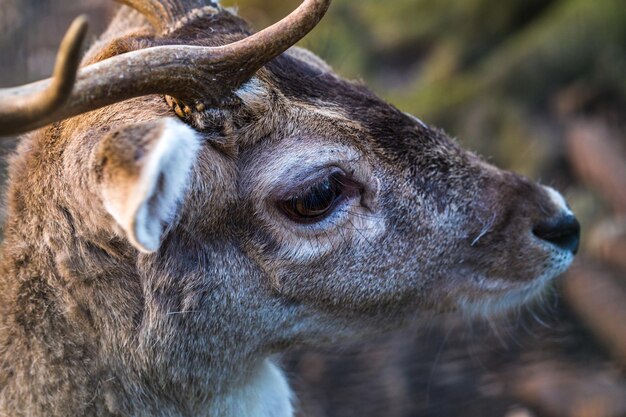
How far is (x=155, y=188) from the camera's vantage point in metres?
2.62

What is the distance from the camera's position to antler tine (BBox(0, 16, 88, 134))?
7.45 feet

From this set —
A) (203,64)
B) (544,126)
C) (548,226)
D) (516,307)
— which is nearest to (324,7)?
(203,64)

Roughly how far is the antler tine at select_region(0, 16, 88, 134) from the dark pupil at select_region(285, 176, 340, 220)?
41.1 inches

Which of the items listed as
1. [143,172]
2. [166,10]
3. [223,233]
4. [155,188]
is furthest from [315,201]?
[166,10]

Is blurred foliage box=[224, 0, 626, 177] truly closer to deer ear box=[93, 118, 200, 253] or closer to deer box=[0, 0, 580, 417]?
deer box=[0, 0, 580, 417]

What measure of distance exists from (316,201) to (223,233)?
37cm

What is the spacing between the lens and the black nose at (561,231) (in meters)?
3.61

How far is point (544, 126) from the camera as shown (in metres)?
8.01

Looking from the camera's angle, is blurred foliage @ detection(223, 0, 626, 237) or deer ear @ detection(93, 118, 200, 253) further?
blurred foliage @ detection(223, 0, 626, 237)

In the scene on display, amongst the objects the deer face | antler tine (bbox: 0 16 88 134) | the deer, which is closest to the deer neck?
the deer

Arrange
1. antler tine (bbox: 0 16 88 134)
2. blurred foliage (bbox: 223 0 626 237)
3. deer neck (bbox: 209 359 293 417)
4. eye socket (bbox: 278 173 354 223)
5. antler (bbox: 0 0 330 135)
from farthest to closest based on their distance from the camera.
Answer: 1. blurred foliage (bbox: 223 0 626 237)
2. deer neck (bbox: 209 359 293 417)
3. eye socket (bbox: 278 173 354 223)
4. antler (bbox: 0 0 330 135)
5. antler tine (bbox: 0 16 88 134)

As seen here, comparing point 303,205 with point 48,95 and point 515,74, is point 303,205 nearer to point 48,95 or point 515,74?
point 48,95

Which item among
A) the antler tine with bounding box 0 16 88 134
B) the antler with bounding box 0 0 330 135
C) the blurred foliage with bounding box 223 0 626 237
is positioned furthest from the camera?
the blurred foliage with bounding box 223 0 626 237

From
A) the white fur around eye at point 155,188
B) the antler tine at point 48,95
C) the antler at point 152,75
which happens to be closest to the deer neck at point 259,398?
the white fur around eye at point 155,188
